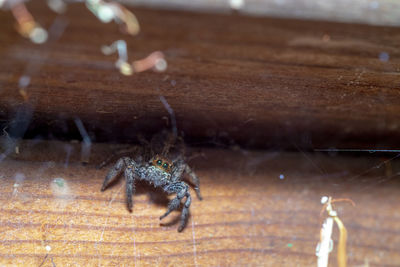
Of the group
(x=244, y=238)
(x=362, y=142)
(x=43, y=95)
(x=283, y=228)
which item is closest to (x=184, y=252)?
(x=244, y=238)

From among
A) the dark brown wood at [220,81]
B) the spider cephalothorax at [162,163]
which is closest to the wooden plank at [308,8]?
the dark brown wood at [220,81]

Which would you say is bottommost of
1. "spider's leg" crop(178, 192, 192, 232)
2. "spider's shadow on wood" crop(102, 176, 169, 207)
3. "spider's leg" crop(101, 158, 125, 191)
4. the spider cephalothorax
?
"spider's leg" crop(178, 192, 192, 232)

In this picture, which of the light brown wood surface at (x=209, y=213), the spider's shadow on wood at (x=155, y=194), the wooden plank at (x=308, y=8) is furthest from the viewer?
the spider's shadow on wood at (x=155, y=194)

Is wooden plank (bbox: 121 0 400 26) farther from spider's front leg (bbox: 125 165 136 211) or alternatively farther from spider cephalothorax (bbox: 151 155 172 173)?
spider cephalothorax (bbox: 151 155 172 173)

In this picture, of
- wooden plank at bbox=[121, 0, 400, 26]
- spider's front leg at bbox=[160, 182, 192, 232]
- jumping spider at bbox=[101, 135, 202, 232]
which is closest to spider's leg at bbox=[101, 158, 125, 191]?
jumping spider at bbox=[101, 135, 202, 232]

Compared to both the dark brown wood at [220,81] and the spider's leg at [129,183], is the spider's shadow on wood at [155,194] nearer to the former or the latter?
the spider's leg at [129,183]

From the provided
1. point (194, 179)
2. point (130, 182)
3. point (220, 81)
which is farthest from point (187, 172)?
point (220, 81)
